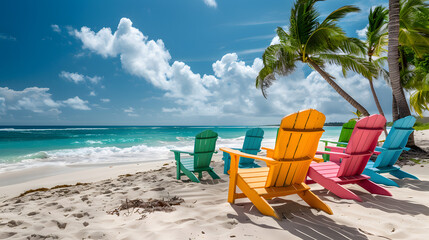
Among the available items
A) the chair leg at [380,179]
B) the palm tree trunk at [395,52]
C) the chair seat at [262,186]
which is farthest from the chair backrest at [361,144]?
the palm tree trunk at [395,52]

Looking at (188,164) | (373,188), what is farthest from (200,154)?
(373,188)

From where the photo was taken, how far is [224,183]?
13.1ft

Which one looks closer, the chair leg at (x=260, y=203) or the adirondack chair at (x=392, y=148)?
the chair leg at (x=260, y=203)

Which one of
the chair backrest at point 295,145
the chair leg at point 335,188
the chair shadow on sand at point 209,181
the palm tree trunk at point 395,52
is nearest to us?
the chair backrest at point 295,145

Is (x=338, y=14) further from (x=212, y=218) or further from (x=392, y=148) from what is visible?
(x=212, y=218)

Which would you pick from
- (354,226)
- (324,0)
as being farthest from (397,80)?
(354,226)

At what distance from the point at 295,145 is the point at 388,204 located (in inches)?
60.8

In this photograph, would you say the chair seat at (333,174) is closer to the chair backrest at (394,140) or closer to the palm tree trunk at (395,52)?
the chair backrest at (394,140)

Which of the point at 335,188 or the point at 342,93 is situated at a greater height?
the point at 342,93

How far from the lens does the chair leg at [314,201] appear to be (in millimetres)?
2429

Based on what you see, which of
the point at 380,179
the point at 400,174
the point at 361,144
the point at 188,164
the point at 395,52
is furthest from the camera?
the point at 395,52

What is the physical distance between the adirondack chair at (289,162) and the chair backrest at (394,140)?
2.12 metres

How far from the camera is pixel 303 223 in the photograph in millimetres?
2162

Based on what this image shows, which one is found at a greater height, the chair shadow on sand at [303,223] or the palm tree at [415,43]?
the palm tree at [415,43]
